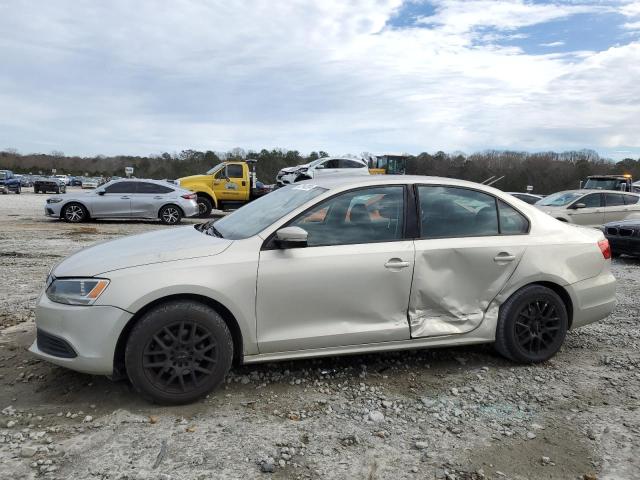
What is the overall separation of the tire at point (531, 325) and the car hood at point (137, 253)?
238 cm

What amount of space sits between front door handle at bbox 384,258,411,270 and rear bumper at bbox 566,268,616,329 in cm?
158

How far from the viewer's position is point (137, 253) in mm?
3711

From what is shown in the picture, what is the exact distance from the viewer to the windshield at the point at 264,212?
13.1 ft

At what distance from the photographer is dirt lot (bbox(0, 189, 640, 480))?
2914mm

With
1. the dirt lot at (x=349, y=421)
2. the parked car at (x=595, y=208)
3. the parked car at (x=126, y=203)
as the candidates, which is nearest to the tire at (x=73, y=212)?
the parked car at (x=126, y=203)

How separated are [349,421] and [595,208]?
13319 millimetres

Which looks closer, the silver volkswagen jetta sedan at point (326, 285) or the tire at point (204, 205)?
the silver volkswagen jetta sedan at point (326, 285)

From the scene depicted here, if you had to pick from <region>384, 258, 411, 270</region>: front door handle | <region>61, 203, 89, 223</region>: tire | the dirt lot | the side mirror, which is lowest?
the dirt lot

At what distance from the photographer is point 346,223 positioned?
404cm

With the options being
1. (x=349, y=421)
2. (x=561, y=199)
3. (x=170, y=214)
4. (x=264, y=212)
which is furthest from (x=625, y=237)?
(x=170, y=214)

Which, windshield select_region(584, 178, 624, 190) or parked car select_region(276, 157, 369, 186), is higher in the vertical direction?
parked car select_region(276, 157, 369, 186)

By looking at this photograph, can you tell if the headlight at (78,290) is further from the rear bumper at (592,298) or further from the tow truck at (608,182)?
the tow truck at (608,182)

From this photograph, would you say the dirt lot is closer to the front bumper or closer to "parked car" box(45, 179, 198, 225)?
the front bumper

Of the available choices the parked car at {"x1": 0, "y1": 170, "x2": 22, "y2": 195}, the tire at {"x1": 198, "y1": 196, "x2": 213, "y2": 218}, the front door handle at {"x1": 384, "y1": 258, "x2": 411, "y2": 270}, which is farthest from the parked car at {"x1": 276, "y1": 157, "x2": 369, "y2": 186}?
the parked car at {"x1": 0, "y1": 170, "x2": 22, "y2": 195}
